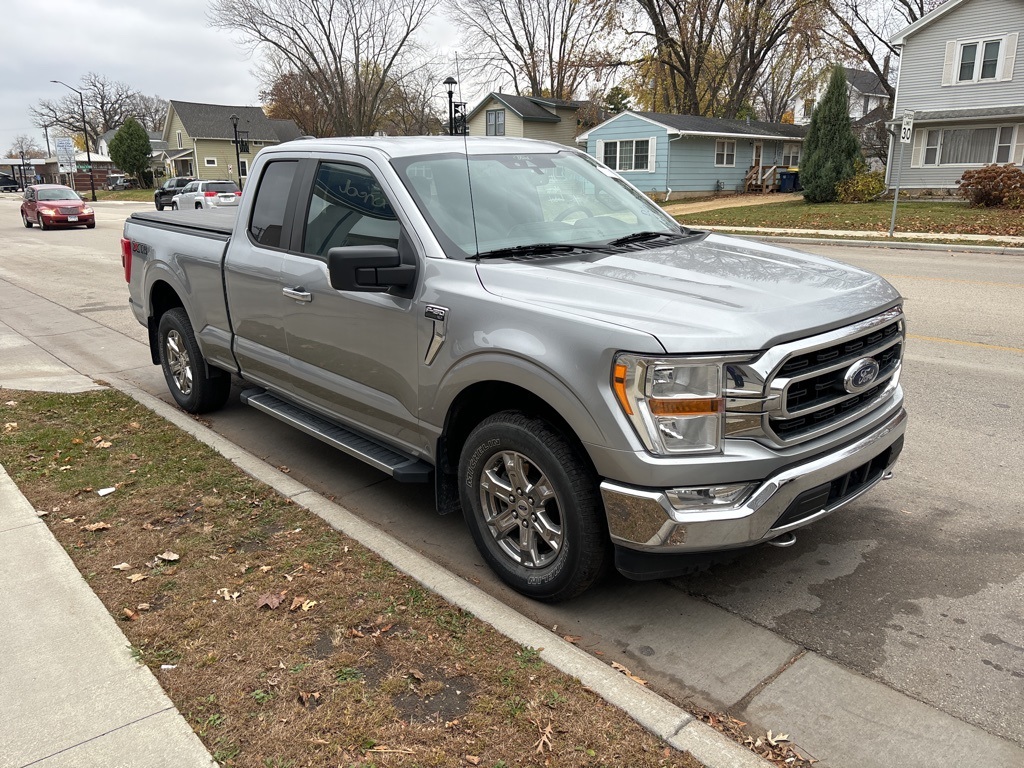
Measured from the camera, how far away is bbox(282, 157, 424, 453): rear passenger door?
3973 mm

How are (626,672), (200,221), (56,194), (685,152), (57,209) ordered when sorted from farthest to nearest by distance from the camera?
(685,152) < (56,194) < (57,209) < (200,221) < (626,672)

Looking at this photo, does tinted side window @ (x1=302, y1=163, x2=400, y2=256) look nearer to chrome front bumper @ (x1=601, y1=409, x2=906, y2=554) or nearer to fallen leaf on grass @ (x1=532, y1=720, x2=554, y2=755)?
chrome front bumper @ (x1=601, y1=409, x2=906, y2=554)

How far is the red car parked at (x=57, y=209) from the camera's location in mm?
28875

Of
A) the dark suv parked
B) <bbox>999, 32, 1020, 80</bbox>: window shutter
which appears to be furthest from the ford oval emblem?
the dark suv parked

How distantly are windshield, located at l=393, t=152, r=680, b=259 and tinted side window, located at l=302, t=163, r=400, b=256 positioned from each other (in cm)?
20

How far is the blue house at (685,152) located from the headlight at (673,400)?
34272 mm

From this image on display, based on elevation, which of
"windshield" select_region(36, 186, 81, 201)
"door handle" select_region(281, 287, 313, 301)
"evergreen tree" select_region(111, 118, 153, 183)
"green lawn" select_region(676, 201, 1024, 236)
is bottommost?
"green lawn" select_region(676, 201, 1024, 236)

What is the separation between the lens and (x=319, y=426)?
4.78m

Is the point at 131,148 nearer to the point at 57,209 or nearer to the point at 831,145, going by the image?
the point at 57,209

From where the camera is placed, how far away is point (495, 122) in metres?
48.7

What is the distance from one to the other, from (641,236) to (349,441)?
6.38 ft

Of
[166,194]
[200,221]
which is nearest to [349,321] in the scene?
[200,221]

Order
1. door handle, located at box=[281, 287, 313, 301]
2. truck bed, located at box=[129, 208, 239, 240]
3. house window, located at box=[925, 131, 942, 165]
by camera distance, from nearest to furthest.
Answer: door handle, located at box=[281, 287, 313, 301]
truck bed, located at box=[129, 208, 239, 240]
house window, located at box=[925, 131, 942, 165]

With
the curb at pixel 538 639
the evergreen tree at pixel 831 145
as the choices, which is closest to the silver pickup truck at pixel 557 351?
the curb at pixel 538 639
